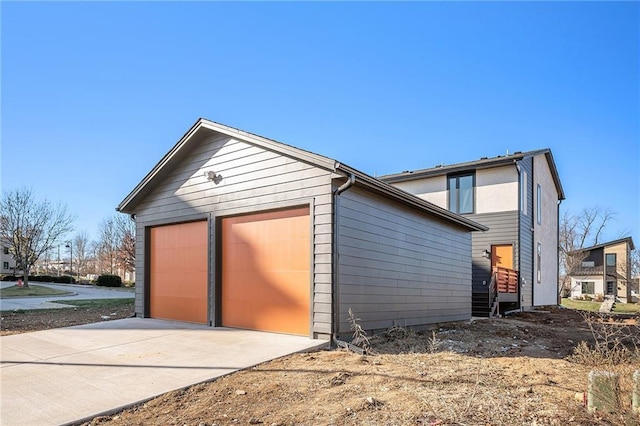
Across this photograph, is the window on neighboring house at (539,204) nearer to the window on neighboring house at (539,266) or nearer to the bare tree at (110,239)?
the window on neighboring house at (539,266)

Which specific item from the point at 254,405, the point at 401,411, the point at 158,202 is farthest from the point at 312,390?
the point at 158,202

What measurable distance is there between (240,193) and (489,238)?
10.8 m

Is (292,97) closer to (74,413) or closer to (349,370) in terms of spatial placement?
(349,370)

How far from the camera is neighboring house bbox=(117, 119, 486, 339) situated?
707cm

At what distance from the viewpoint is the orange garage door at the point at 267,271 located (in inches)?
294

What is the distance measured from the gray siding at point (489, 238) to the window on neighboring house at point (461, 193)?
0.49m

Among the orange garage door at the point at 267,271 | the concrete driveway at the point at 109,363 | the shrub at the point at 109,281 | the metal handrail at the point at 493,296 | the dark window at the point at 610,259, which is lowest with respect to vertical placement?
the shrub at the point at 109,281

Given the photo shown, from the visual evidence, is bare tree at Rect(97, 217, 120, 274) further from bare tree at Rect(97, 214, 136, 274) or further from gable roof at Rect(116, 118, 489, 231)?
gable roof at Rect(116, 118, 489, 231)

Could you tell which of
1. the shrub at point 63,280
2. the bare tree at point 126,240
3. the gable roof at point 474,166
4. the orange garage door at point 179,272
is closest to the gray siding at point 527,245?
the gable roof at point 474,166

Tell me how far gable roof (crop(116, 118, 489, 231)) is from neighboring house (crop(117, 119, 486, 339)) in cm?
3

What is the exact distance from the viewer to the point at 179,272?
9969mm

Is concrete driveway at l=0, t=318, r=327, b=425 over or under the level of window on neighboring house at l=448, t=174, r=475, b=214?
under

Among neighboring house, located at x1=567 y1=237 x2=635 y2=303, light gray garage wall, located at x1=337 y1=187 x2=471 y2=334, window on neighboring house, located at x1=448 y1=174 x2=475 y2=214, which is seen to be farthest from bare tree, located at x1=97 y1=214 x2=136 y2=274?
neighboring house, located at x1=567 y1=237 x2=635 y2=303

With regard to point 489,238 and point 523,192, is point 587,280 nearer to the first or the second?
point 523,192
